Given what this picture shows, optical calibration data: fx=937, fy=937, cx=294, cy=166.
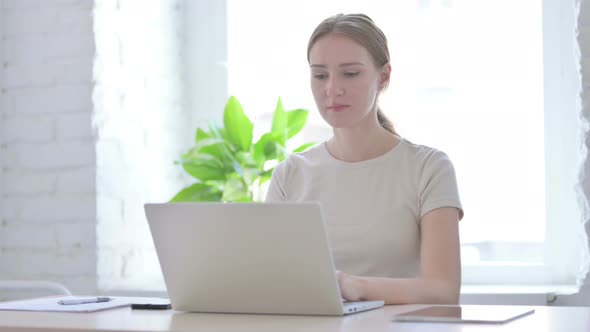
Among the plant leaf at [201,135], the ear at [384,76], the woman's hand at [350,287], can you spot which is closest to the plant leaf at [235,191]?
the plant leaf at [201,135]

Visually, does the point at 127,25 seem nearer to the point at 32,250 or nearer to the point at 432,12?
the point at 32,250

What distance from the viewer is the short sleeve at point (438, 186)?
2.08m

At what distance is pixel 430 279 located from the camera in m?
1.95

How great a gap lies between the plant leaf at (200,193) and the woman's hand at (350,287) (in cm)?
136

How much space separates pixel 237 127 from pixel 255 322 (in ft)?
5.37

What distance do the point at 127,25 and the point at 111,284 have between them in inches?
34.7

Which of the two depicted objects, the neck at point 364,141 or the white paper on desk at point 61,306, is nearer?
the white paper on desk at point 61,306

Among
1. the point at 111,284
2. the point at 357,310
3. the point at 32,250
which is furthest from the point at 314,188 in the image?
the point at 32,250

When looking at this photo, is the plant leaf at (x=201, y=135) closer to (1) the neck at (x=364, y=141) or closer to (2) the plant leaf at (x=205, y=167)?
(2) the plant leaf at (x=205, y=167)

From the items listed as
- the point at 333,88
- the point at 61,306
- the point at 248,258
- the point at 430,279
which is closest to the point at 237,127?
the point at 333,88

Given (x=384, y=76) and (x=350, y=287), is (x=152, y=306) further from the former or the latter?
(x=384, y=76)

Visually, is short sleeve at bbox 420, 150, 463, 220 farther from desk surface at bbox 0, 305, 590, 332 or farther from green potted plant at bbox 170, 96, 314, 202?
green potted plant at bbox 170, 96, 314, 202

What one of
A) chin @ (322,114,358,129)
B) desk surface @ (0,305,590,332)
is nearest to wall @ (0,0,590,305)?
chin @ (322,114,358,129)

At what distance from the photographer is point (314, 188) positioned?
89.0 inches
